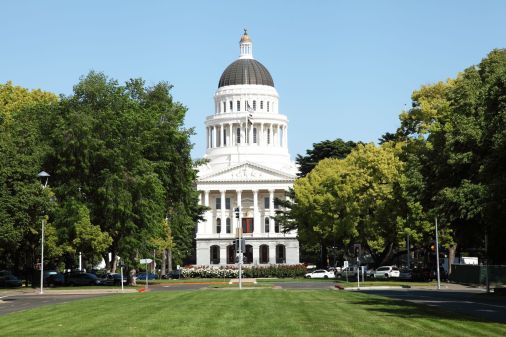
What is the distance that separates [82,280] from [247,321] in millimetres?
52299

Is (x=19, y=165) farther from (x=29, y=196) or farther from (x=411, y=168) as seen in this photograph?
(x=411, y=168)

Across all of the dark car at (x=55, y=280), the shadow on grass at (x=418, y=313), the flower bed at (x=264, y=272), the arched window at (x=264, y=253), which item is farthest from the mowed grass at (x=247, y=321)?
the arched window at (x=264, y=253)

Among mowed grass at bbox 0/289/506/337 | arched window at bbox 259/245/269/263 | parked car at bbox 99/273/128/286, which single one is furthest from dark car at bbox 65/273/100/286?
arched window at bbox 259/245/269/263

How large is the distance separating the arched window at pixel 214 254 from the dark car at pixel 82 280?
96.4m

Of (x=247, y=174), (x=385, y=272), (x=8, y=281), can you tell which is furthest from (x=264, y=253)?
(x=8, y=281)

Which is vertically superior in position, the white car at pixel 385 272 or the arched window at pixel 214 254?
the arched window at pixel 214 254

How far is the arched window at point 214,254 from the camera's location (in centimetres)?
17438

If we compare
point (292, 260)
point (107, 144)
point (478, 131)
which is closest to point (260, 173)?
point (292, 260)

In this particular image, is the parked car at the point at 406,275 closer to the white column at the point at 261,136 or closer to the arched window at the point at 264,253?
the arched window at the point at 264,253

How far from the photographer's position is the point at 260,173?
17512 cm

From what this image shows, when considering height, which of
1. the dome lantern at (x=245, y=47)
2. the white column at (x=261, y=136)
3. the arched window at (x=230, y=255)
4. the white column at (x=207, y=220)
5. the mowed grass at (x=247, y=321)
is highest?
the dome lantern at (x=245, y=47)

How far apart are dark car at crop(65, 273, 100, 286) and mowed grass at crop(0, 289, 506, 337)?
40.7m

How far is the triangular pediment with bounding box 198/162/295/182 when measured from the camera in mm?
174375

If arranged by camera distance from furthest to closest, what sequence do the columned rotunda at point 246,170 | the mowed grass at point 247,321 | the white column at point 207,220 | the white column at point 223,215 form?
the white column at point 207,220, the white column at point 223,215, the columned rotunda at point 246,170, the mowed grass at point 247,321
